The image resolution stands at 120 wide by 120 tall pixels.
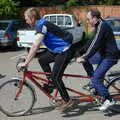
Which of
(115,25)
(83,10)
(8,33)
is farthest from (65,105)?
(83,10)

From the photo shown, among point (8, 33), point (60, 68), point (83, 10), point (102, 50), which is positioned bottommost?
point (83, 10)

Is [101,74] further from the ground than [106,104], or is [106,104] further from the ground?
[101,74]

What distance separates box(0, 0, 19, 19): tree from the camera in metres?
26.6

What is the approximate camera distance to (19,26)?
68.8 feet

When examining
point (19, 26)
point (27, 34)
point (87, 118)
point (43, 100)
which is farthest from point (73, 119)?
point (19, 26)

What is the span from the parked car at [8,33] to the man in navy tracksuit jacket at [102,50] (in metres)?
12.0

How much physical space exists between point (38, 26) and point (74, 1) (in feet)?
77.9

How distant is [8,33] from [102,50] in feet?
40.6

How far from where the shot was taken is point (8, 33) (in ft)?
63.7

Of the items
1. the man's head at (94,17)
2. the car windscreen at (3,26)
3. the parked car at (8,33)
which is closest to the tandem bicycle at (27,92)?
the man's head at (94,17)

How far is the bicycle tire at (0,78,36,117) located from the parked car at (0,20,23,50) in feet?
38.3

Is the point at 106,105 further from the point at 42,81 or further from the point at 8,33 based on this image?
the point at 8,33

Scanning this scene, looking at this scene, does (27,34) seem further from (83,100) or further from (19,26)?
(83,100)

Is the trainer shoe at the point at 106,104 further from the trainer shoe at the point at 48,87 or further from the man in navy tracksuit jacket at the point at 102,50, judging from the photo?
the trainer shoe at the point at 48,87
